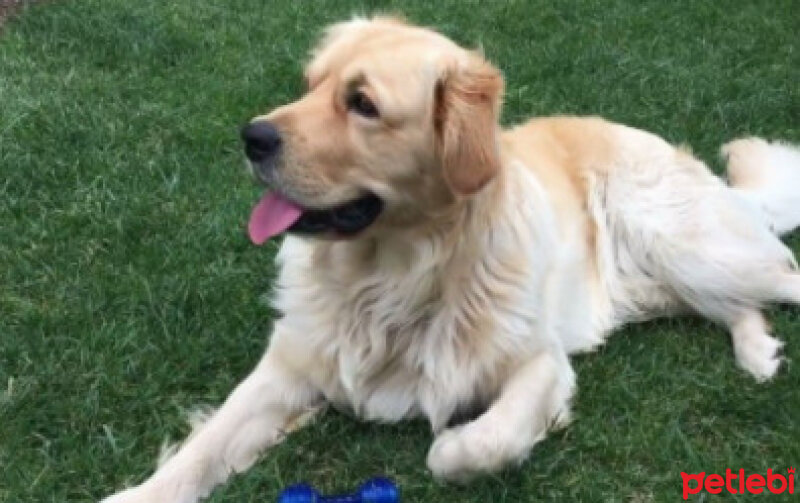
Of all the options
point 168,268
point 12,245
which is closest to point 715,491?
point 168,268

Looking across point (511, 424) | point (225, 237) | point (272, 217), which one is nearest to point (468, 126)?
point (272, 217)

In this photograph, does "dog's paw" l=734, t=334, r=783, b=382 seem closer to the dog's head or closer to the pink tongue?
the dog's head

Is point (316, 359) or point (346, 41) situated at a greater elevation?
point (346, 41)

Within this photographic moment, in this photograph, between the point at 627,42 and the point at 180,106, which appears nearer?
the point at 180,106

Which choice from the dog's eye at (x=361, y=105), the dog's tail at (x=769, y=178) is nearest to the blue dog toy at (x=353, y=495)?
the dog's eye at (x=361, y=105)

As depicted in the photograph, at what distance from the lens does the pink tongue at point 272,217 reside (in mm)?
2775

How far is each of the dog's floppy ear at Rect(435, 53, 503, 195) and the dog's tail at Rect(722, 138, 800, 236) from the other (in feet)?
5.59

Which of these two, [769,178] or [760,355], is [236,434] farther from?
[769,178]

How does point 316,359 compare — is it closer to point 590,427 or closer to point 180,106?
point 590,427

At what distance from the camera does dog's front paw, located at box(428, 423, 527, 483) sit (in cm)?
276

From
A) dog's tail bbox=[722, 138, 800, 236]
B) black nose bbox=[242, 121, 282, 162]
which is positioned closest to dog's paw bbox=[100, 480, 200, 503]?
black nose bbox=[242, 121, 282, 162]

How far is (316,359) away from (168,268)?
1.00 meters

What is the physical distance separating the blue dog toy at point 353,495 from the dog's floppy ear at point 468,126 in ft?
2.61

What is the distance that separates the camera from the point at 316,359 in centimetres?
311
